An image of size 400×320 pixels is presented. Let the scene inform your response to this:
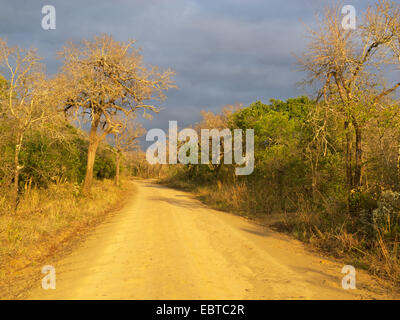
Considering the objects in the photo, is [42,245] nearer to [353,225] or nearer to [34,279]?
[34,279]

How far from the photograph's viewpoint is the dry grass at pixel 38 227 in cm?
632

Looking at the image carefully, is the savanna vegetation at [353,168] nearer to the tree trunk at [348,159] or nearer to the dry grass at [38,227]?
the tree trunk at [348,159]

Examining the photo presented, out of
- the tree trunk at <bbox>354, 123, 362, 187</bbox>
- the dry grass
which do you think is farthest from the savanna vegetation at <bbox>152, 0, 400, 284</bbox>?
the dry grass

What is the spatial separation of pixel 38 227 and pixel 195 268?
17.4 feet

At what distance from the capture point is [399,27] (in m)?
8.64

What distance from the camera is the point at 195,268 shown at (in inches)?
233

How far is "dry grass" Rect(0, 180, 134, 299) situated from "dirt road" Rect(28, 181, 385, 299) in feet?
2.17

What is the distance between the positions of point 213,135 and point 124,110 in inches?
470

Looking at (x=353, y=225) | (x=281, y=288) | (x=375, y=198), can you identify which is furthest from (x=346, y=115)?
(x=281, y=288)

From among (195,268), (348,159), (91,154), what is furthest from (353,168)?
(91,154)

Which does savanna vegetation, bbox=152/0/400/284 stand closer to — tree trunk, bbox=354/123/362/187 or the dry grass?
tree trunk, bbox=354/123/362/187

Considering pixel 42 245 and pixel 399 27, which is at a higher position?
pixel 399 27

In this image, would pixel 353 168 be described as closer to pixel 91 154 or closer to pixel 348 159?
pixel 348 159

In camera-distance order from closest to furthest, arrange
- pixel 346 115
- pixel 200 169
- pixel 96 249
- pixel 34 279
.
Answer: pixel 34 279 < pixel 96 249 < pixel 346 115 < pixel 200 169
